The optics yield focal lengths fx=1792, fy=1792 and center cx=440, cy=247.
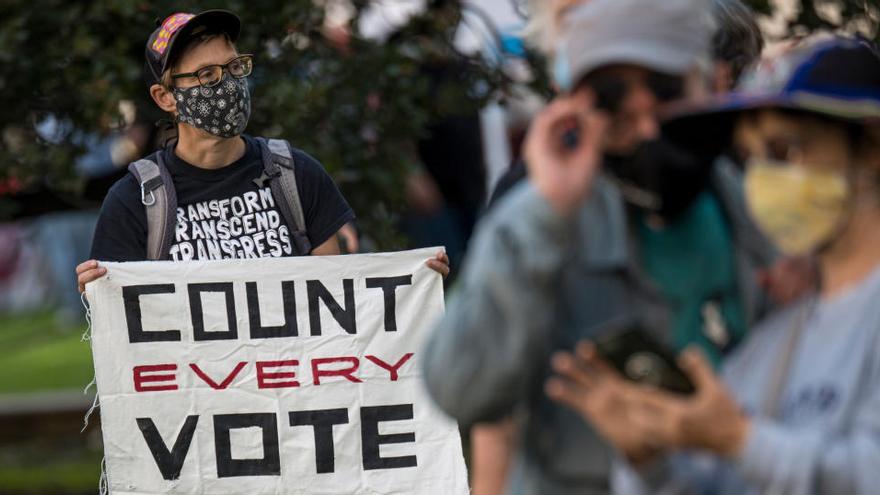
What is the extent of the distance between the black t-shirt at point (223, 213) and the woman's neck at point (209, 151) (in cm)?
3

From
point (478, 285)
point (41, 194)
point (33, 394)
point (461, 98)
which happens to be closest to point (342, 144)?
point (461, 98)

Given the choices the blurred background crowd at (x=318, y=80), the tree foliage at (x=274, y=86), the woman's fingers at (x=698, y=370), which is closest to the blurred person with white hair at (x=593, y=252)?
the woman's fingers at (x=698, y=370)

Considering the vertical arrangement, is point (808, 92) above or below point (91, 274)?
above

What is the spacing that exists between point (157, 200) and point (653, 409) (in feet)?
9.96

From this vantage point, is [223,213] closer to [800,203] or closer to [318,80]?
[318,80]

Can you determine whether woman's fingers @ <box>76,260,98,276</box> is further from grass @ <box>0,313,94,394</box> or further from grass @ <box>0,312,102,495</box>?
grass @ <box>0,313,94,394</box>

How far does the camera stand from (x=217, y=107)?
5578mm

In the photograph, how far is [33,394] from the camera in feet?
45.5

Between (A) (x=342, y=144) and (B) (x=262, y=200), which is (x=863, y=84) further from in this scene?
(A) (x=342, y=144)

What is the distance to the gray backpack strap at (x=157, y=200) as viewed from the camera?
5.39 m

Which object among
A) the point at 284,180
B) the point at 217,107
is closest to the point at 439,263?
the point at 284,180

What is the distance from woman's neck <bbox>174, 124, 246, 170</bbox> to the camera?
18.2ft

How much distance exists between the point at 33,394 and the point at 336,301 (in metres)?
8.53

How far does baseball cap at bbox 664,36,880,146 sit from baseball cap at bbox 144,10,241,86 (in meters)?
2.93
